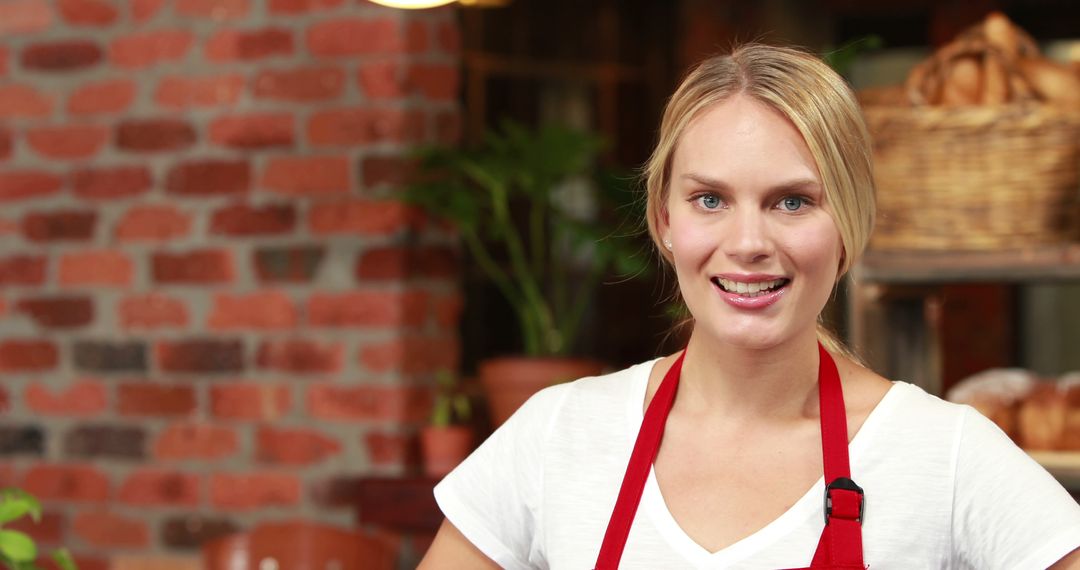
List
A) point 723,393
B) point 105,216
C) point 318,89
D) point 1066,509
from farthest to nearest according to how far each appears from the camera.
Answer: point 105,216 < point 318,89 < point 723,393 < point 1066,509

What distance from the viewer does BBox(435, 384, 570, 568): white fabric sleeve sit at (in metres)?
1.33

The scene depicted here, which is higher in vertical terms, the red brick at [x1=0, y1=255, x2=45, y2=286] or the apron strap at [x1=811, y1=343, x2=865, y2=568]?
the apron strap at [x1=811, y1=343, x2=865, y2=568]

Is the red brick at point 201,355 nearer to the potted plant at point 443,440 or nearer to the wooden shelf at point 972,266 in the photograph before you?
the potted plant at point 443,440

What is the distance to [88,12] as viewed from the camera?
281 cm

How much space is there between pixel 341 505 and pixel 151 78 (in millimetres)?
878

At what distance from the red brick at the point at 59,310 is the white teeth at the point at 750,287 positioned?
6.27 ft

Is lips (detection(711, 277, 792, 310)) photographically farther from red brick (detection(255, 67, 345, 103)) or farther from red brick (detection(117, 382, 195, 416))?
red brick (detection(117, 382, 195, 416))

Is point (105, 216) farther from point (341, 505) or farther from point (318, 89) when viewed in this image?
point (341, 505)

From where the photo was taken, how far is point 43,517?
287 cm

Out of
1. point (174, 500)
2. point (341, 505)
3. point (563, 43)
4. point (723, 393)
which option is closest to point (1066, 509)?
point (723, 393)

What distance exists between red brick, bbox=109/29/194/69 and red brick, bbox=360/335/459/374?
67 centimetres

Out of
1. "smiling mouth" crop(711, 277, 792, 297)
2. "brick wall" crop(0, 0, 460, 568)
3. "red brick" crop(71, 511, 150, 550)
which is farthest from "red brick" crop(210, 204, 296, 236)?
"smiling mouth" crop(711, 277, 792, 297)

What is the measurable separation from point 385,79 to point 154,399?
760mm

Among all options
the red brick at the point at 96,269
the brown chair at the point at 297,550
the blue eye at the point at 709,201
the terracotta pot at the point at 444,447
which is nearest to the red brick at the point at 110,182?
the red brick at the point at 96,269
